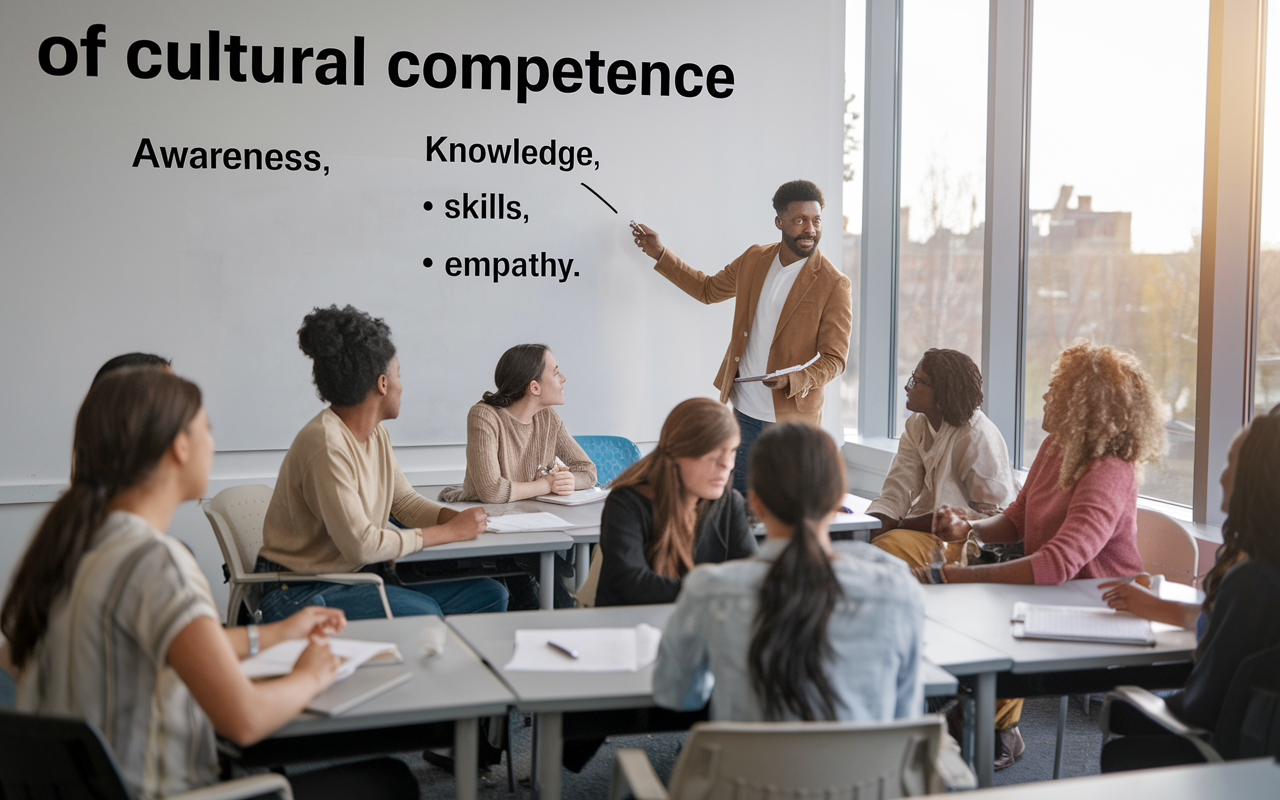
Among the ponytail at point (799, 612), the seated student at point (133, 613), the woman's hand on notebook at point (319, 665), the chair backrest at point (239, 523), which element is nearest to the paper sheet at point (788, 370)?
the chair backrest at point (239, 523)

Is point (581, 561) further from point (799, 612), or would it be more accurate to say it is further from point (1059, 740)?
point (799, 612)

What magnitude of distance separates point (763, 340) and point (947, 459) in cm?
124

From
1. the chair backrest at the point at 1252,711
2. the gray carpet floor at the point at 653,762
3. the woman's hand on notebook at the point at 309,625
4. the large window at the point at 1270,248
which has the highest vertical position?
the large window at the point at 1270,248

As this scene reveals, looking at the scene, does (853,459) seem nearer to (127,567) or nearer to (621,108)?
(621,108)

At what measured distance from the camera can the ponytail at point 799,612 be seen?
5.10 feet

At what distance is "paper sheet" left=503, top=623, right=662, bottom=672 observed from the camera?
1.96 meters

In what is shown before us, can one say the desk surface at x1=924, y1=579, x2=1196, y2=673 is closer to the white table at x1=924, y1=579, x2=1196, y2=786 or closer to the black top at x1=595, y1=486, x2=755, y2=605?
the white table at x1=924, y1=579, x2=1196, y2=786

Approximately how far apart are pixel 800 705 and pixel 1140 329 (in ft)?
10.7

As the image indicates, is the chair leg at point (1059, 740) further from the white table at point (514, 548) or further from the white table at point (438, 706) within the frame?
the white table at point (438, 706)

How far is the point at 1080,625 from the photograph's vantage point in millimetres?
2270

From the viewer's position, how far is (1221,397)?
3707 mm

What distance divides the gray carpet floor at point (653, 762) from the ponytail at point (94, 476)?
1.63 metres

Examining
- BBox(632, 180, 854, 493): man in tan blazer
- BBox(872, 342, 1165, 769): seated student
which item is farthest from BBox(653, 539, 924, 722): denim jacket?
BBox(632, 180, 854, 493): man in tan blazer

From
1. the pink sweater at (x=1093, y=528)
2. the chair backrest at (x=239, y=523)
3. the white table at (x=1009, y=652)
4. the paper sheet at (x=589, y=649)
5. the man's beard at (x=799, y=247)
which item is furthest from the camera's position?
the man's beard at (x=799, y=247)
